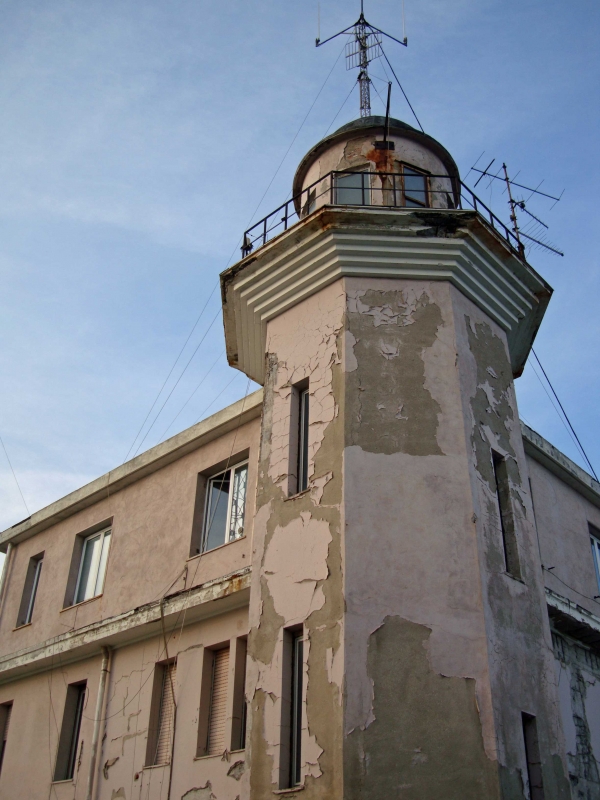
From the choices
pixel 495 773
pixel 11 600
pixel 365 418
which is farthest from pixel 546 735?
pixel 11 600

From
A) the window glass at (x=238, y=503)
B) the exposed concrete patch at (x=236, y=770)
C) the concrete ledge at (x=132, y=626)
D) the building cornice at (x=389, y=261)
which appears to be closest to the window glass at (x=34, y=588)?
the concrete ledge at (x=132, y=626)

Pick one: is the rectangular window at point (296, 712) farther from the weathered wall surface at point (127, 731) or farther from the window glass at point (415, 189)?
the window glass at point (415, 189)

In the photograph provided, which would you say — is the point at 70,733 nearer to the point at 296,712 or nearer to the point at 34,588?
the point at 34,588

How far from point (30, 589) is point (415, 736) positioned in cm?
1173

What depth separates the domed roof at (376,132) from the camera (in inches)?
594

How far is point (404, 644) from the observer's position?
945cm

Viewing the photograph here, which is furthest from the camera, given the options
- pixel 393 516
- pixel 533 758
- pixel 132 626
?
pixel 132 626

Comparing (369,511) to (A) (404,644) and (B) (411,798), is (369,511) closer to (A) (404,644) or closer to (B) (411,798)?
(A) (404,644)

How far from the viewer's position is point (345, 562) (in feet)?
32.5

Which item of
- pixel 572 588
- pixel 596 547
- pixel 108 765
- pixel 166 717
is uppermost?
pixel 596 547

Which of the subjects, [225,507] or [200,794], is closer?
[200,794]

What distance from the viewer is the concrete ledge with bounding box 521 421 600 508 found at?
14.4 meters

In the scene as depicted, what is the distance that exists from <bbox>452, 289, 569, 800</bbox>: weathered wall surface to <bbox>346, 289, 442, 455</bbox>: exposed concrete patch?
0.52m

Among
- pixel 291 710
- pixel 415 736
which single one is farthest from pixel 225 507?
pixel 415 736
